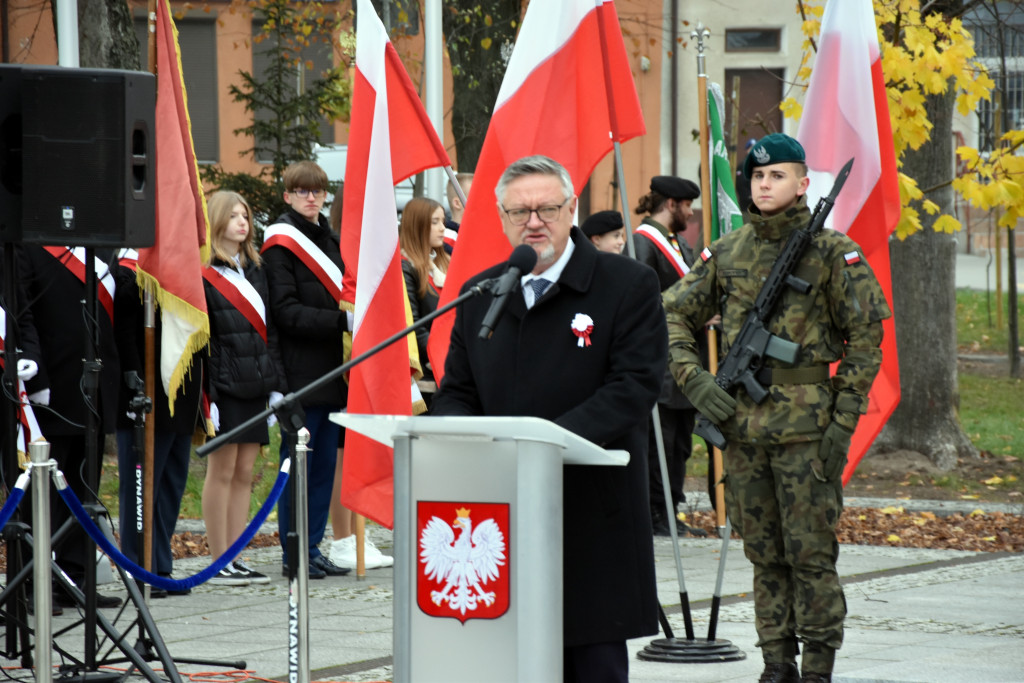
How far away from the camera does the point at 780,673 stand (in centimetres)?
630

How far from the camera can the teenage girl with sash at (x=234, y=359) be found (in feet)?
29.4

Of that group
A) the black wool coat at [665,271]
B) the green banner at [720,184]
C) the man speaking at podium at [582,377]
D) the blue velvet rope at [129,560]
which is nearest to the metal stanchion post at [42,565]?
the blue velvet rope at [129,560]

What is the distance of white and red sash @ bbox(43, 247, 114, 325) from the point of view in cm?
816

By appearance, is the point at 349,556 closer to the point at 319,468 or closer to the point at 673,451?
the point at 319,468

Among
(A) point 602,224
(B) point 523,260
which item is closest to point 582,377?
(B) point 523,260

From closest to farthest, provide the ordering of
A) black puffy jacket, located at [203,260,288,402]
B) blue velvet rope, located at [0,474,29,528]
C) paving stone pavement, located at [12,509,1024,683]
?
1. blue velvet rope, located at [0,474,29,528]
2. paving stone pavement, located at [12,509,1024,683]
3. black puffy jacket, located at [203,260,288,402]

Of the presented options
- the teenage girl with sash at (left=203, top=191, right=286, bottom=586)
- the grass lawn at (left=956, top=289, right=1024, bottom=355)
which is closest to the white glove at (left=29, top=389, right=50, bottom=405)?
the teenage girl with sash at (left=203, top=191, right=286, bottom=586)

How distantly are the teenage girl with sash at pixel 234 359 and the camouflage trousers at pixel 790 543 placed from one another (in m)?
3.52

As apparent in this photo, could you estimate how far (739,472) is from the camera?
20.9 feet

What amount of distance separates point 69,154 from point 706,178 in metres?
4.35

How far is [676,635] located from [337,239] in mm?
3365

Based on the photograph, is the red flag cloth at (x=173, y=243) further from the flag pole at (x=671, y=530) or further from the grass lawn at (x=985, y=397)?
the grass lawn at (x=985, y=397)

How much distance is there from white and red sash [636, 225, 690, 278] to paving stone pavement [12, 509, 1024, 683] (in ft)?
6.38

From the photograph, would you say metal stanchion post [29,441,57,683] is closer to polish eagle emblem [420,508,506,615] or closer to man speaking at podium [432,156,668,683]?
man speaking at podium [432,156,668,683]
